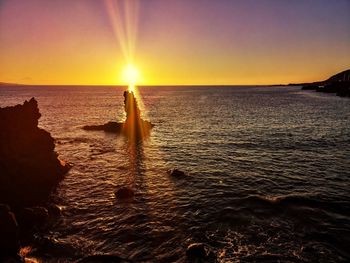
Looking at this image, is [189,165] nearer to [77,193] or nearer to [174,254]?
[77,193]

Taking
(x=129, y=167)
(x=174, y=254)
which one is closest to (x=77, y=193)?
(x=129, y=167)

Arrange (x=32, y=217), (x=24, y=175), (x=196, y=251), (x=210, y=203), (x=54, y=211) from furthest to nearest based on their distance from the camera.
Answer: (x=24, y=175) → (x=210, y=203) → (x=54, y=211) → (x=32, y=217) → (x=196, y=251)

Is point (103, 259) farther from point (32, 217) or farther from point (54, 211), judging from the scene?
point (54, 211)

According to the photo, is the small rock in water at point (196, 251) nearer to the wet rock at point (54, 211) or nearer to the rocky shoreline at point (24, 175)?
the rocky shoreline at point (24, 175)

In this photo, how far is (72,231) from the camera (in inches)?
999

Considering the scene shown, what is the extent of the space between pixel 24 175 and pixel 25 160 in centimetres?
223

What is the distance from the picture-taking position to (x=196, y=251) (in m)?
21.3

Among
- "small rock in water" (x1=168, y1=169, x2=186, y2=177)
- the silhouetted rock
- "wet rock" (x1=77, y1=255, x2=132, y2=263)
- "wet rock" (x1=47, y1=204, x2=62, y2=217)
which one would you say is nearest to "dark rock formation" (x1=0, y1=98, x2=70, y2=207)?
"wet rock" (x1=47, y1=204, x2=62, y2=217)

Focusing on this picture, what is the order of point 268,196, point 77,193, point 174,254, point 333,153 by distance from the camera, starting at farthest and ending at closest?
point 333,153, point 77,193, point 268,196, point 174,254

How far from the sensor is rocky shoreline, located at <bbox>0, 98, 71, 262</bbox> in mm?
22859

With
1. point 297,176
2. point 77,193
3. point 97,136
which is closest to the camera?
point 77,193

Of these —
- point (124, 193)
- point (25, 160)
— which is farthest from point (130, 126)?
point (124, 193)

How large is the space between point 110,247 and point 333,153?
137 feet

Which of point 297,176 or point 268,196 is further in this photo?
point 297,176
